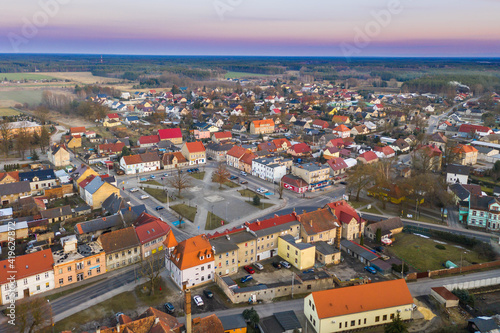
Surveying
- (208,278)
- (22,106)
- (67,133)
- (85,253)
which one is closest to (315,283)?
(208,278)

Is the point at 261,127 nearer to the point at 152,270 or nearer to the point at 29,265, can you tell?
the point at 152,270

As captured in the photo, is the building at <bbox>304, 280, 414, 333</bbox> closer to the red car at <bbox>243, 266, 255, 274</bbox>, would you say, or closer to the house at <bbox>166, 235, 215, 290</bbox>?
the red car at <bbox>243, 266, 255, 274</bbox>

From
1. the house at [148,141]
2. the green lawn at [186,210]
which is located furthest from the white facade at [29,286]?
the house at [148,141]

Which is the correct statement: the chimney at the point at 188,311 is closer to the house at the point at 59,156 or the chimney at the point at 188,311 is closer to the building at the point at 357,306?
the building at the point at 357,306

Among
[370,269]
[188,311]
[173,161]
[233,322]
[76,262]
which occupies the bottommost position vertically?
[370,269]

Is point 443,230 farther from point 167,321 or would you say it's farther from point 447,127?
point 447,127

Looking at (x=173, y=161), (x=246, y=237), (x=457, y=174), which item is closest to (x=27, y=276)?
(x=246, y=237)
